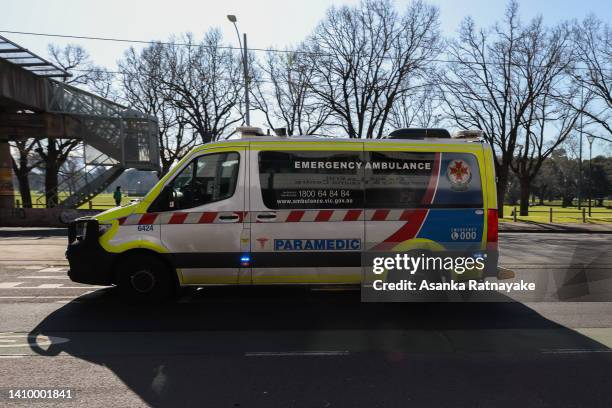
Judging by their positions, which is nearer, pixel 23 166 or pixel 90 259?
pixel 90 259

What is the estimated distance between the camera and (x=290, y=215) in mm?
5988

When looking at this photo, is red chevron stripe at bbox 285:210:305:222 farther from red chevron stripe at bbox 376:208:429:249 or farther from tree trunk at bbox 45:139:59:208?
tree trunk at bbox 45:139:59:208

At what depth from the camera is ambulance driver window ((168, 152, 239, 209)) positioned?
235 inches

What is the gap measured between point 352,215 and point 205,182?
211 centimetres

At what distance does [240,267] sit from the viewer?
238 inches

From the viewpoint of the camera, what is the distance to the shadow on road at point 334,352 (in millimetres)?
3617

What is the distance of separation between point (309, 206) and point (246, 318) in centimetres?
175

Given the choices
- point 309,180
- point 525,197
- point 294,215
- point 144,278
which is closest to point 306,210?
point 294,215

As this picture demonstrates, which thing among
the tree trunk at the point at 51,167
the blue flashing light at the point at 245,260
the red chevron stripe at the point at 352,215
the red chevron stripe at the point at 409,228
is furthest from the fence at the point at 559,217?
the tree trunk at the point at 51,167

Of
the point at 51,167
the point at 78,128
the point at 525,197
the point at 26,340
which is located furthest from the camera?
the point at 525,197

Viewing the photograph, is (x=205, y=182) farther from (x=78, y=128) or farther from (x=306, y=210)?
(x=78, y=128)

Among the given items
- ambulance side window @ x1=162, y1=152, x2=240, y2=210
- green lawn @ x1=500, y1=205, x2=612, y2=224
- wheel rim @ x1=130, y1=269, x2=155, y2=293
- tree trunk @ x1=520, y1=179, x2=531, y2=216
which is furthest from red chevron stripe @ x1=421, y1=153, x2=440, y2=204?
tree trunk @ x1=520, y1=179, x2=531, y2=216

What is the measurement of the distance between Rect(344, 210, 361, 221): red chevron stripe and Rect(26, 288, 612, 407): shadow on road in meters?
1.34

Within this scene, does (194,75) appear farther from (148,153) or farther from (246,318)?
(246,318)
